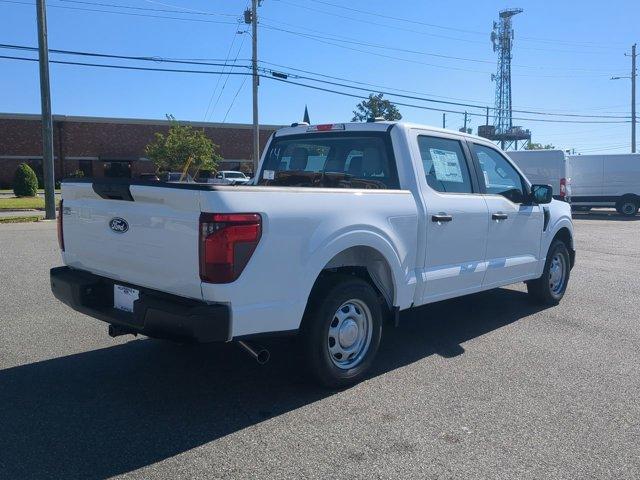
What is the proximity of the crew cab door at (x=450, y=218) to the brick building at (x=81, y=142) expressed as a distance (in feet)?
132

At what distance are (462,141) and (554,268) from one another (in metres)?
2.50

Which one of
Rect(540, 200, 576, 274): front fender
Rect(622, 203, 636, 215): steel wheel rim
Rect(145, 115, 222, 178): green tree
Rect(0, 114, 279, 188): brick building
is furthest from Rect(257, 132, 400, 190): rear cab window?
Rect(0, 114, 279, 188): brick building

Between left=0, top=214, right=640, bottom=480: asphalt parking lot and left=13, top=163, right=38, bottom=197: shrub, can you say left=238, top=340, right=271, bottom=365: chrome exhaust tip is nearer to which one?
left=0, top=214, right=640, bottom=480: asphalt parking lot

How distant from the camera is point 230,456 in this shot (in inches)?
133

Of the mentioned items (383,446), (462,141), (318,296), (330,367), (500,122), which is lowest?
(383,446)

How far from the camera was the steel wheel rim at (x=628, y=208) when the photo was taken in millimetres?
24141

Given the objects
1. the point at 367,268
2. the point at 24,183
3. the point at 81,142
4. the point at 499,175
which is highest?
the point at 81,142

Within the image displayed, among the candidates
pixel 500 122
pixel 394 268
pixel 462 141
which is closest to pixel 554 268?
pixel 462 141

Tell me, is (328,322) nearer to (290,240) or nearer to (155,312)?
(290,240)

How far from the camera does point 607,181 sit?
80.1 ft

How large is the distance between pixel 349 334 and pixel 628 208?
23433 mm

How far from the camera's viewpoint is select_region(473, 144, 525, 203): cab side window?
6.00 m

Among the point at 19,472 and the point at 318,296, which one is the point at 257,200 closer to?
the point at 318,296

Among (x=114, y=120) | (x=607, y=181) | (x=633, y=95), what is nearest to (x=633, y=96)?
(x=633, y=95)
